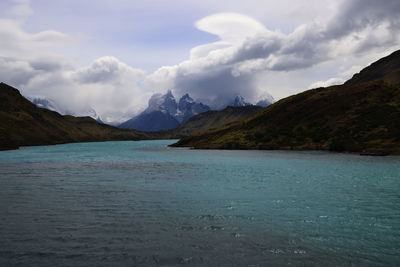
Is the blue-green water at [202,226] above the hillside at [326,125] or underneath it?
underneath

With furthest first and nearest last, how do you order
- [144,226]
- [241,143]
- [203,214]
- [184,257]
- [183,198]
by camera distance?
[241,143], [183,198], [203,214], [144,226], [184,257]

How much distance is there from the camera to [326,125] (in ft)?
463

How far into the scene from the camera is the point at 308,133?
141 m

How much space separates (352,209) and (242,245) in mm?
13594

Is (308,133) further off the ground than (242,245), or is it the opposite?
(308,133)

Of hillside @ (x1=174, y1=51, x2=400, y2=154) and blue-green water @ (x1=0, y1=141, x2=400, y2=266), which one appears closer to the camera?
blue-green water @ (x1=0, y1=141, x2=400, y2=266)

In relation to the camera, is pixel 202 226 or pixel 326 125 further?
pixel 326 125

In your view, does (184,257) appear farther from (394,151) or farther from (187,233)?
(394,151)

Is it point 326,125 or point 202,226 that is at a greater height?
point 326,125

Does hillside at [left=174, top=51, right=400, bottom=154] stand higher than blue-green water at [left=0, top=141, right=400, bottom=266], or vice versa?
hillside at [left=174, top=51, right=400, bottom=154]

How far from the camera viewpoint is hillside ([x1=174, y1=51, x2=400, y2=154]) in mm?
113381

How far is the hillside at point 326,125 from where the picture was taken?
113 m

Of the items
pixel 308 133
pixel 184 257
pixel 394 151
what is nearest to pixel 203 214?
pixel 184 257

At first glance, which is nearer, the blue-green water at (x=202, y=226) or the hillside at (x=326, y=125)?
the blue-green water at (x=202, y=226)
